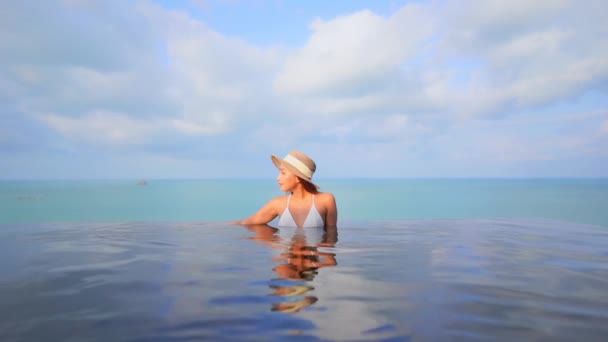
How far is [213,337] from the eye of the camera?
8.45 ft

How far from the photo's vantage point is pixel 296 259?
197 inches

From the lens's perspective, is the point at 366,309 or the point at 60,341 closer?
→ the point at 60,341

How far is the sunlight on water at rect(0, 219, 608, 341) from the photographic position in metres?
2.72

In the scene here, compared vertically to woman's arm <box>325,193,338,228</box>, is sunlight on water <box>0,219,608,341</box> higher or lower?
lower

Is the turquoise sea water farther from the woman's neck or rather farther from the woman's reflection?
the woman's neck

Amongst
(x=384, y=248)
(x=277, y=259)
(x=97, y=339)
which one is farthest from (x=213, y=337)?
(x=384, y=248)

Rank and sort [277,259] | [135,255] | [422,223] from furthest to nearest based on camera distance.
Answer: [422,223], [135,255], [277,259]

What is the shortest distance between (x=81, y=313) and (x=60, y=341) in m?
0.55

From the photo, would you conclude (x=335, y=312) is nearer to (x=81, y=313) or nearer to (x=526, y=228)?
(x=81, y=313)

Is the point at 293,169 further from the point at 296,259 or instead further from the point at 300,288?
the point at 300,288

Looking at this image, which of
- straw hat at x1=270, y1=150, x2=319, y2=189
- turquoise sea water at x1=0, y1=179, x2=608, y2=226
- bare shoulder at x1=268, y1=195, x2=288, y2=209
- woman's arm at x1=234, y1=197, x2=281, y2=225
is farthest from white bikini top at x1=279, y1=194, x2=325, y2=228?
turquoise sea water at x1=0, y1=179, x2=608, y2=226

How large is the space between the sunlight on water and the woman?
9.0 inches

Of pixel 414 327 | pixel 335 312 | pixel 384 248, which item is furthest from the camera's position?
pixel 384 248

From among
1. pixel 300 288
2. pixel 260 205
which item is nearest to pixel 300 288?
pixel 300 288
